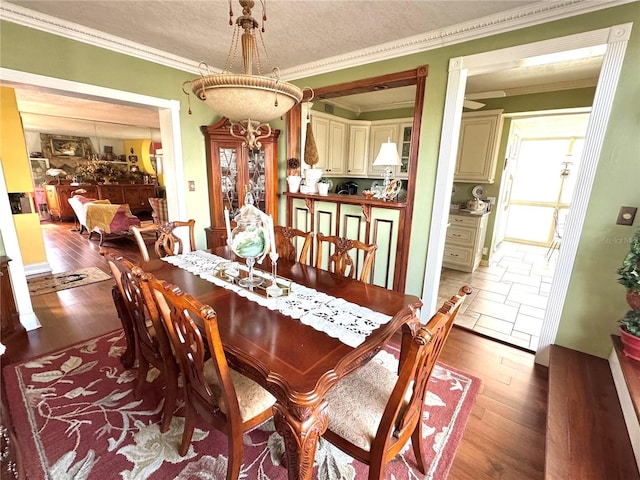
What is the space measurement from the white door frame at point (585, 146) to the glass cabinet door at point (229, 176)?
7.67 feet

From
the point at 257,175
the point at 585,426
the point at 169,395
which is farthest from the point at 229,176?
the point at 585,426

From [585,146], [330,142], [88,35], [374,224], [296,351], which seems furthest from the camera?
[330,142]

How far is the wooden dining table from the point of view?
0.95 m

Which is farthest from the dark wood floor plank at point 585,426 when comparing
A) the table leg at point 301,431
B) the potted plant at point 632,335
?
the table leg at point 301,431

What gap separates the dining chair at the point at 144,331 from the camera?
4.37 feet

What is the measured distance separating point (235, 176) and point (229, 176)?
0.07 metres

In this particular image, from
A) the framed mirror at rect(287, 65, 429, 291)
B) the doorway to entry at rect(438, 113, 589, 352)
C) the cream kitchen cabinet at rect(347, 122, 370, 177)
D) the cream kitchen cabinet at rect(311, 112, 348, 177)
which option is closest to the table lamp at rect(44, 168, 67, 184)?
the cream kitchen cabinet at rect(311, 112, 348, 177)

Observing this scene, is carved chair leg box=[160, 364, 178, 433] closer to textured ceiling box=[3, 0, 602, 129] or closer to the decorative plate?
textured ceiling box=[3, 0, 602, 129]

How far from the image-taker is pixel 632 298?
64.7 inches

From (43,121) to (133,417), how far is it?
26.2ft

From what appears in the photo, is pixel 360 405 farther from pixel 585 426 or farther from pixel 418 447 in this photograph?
pixel 585 426

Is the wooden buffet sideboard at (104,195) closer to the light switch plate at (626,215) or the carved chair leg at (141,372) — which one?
the carved chair leg at (141,372)

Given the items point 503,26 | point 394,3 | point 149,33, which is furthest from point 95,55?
point 503,26

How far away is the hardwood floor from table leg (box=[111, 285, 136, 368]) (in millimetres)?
728
